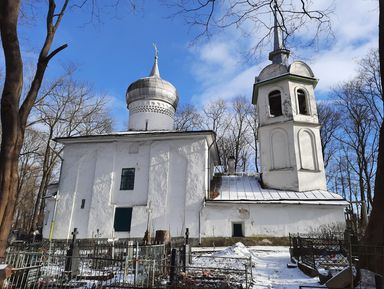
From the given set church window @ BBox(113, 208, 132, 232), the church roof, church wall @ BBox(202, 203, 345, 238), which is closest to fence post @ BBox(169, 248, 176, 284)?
church wall @ BBox(202, 203, 345, 238)

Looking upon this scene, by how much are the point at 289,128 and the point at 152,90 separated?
11806mm

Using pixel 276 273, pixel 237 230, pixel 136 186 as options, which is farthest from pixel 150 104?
pixel 276 273

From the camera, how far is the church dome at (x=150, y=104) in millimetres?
25000

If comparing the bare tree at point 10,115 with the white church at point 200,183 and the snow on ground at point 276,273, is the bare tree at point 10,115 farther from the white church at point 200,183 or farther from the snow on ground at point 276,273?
the white church at point 200,183

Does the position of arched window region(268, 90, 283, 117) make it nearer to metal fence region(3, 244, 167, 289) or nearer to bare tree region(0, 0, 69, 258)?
metal fence region(3, 244, 167, 289)

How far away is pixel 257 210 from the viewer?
17.9 meters

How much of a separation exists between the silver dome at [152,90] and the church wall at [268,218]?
37.4 ft

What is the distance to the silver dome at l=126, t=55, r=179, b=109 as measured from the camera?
25.2 metres

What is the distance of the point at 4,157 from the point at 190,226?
518 inches

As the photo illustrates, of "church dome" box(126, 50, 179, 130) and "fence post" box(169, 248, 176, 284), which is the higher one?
"church dome" box(126, 50, 179, 130)

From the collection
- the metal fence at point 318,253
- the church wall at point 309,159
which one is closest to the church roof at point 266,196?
the church wall at point 309,159

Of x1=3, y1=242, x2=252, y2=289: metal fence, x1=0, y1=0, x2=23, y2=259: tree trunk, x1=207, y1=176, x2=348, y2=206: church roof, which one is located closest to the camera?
x1=0, y1=0, x2=23, y2=259: tree trunk

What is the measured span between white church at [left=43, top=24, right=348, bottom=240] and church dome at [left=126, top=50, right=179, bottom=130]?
4557 mm

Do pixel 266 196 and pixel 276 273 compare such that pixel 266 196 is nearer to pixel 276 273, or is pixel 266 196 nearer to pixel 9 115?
pixel 276 273
